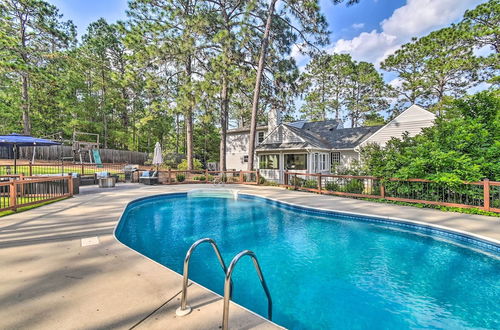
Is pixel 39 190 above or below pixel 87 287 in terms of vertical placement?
above

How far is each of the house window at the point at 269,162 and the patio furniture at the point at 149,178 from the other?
8202mm

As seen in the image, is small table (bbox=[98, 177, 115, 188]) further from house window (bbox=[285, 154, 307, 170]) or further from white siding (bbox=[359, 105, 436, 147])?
white siding (bbox=[359, 105, 436, 147])

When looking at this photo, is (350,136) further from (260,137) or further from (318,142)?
(260,137)

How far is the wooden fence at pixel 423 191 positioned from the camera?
687 centimetres

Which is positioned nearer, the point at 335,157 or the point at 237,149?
the point at 335,157

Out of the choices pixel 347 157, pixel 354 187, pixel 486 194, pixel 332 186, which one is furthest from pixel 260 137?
pixel 486 194

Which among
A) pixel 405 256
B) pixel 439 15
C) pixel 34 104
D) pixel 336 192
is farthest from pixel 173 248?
pixel 34 104

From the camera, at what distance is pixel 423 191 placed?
26.8 feet

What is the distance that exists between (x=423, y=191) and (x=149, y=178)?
13974 millimetres

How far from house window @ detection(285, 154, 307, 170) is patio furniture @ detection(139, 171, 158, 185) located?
9201 millimetres

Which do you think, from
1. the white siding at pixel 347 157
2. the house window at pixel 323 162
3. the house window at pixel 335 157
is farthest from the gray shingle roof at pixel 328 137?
the house window at pixel 323 162

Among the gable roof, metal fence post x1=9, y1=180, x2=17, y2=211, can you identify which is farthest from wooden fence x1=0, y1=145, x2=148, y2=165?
the gable roof

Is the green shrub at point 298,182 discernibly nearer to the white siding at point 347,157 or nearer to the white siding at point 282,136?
Answer: the white siding at point 282,136

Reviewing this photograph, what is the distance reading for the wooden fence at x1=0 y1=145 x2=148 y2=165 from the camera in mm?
19725
